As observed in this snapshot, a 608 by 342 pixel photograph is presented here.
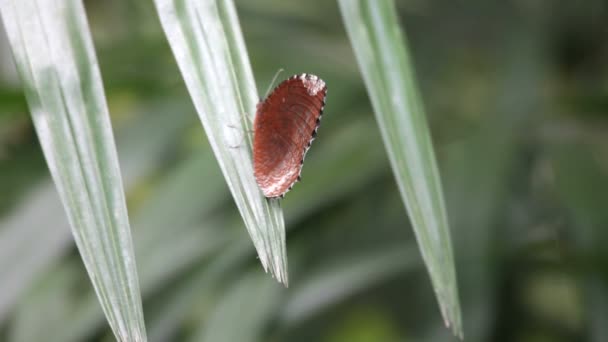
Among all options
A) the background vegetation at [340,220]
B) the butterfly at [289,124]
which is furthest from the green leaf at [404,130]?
the background vegetation at [340,220]

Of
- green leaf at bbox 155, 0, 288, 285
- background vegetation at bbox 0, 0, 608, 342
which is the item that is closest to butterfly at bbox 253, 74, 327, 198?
green leaf at bbox 155, 0, 288, 285

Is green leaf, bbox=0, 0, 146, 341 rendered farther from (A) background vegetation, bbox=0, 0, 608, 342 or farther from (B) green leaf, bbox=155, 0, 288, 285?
(A) background vegetation, bbox=0, 0, 608, 342

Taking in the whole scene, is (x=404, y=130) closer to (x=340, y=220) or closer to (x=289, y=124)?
(x=289, y=124)

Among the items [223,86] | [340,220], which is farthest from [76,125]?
[340,220]

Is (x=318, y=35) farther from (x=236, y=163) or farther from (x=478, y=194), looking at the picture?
(x=236, y=163)

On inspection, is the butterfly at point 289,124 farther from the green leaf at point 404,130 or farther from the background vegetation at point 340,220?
the background vegetation at point 340,220

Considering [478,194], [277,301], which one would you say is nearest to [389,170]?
[478,194]
